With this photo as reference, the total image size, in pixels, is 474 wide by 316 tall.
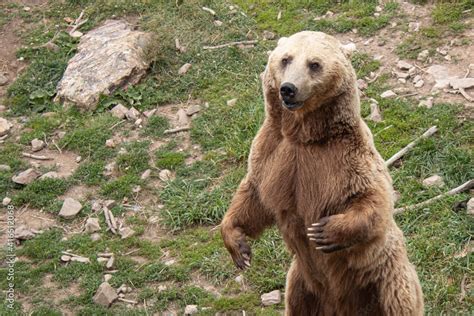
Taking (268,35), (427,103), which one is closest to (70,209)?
(268,35)

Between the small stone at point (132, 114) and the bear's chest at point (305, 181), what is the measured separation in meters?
4.59

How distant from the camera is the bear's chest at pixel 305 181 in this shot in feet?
16.0

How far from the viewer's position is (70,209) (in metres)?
8.16

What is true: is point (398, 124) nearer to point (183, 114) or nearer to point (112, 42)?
point (183, 114)

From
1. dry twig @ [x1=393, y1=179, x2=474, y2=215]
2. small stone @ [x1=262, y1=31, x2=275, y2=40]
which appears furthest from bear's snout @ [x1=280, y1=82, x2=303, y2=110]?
small stone @ [x1=262, y1=31, x2=275, y2=40]

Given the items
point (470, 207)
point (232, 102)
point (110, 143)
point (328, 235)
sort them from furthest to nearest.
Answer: point (232, 102) → point (110, 143) → point (470, 207) → point (328, 235)

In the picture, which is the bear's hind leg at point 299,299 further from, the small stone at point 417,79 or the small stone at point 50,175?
the small stone at point 50,175

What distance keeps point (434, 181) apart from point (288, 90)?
3.15 m

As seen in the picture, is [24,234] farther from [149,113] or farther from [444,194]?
[444,194]

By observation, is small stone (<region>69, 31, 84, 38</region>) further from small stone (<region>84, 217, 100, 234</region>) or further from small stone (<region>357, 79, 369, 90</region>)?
small stone (<region>357, 79, 369, 90</region>)

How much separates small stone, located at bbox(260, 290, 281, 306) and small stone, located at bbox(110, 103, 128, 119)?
147 inches

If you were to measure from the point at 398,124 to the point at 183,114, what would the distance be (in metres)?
2.69

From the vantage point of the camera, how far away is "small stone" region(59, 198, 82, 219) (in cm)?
812

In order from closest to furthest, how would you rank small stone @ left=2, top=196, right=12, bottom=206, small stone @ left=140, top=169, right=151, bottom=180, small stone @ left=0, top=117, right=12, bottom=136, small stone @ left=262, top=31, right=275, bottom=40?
small stone @ left=2, top=196, right=12, bottom=206 < small stone @ left=140, top=169, right=151, bottom=180 < small stone @ left=0, top=117, right=12, bottom=136 < small stone @ left=262, top=31, right=275, bottom=40
